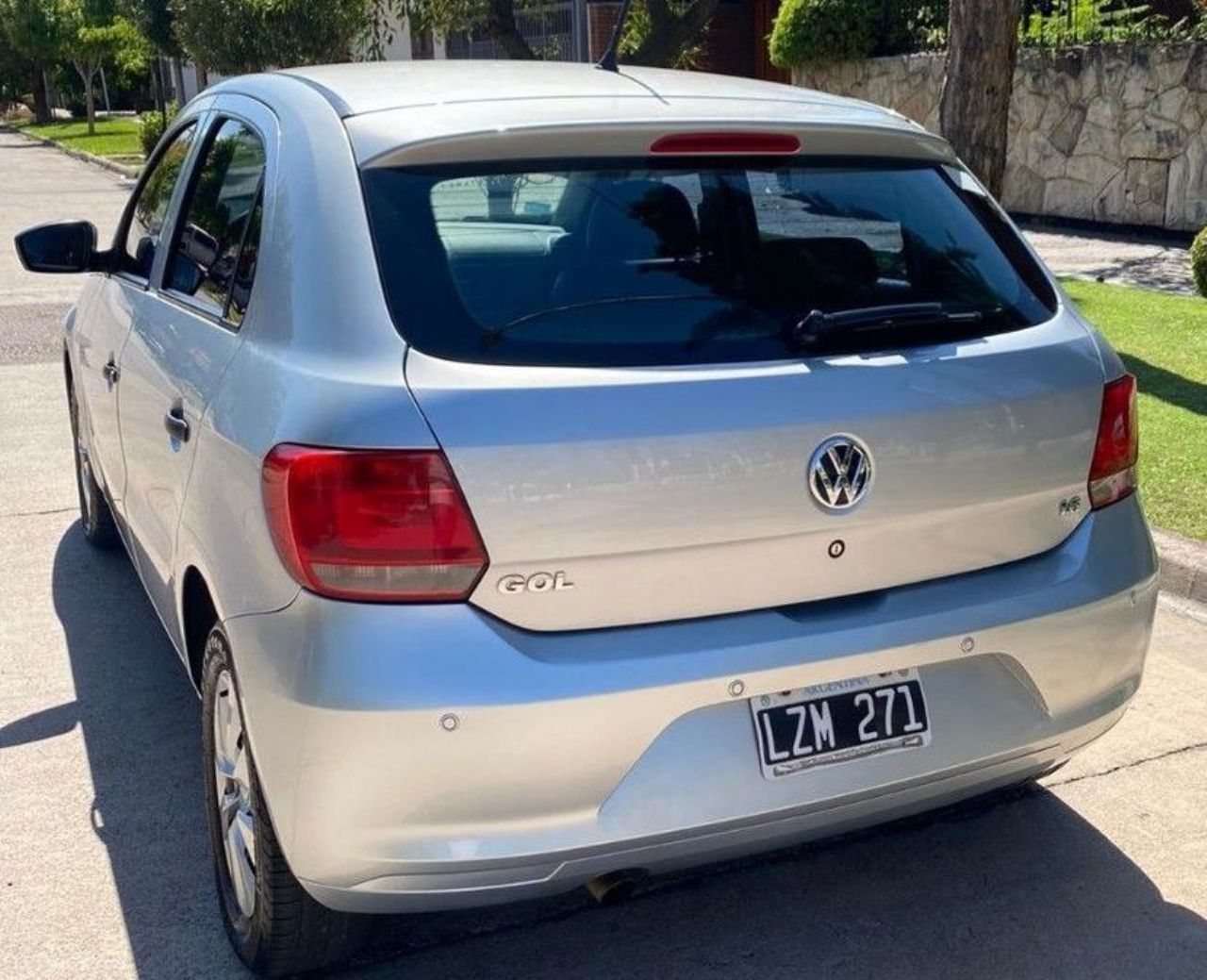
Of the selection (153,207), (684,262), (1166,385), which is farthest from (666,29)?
(684,262)

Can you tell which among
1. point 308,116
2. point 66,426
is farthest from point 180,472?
point 66,426

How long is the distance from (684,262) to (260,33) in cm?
2267

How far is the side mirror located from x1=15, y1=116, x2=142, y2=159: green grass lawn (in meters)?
29.1

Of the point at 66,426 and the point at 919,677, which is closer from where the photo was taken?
the point at 919,677

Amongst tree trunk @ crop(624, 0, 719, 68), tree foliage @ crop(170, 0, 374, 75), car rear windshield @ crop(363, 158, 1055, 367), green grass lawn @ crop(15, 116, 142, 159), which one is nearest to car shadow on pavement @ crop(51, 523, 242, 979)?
car rear windshield @ crop(363, 158, 1055, 367)

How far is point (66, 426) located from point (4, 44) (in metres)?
54.4

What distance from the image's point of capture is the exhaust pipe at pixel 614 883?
2789 millimetres

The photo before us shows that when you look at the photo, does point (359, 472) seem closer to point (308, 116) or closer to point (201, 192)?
point (308, 116)

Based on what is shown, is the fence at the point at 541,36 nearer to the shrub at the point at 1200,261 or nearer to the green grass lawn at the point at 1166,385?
the green grass lawn at the point at 1166,385

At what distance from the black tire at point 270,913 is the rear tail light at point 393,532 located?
0.50 m

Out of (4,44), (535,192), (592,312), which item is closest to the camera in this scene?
(592,312)

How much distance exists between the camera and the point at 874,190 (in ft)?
10.9

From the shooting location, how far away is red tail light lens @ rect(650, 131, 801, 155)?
9.93 ft

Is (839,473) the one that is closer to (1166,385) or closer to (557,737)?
(557,737)
